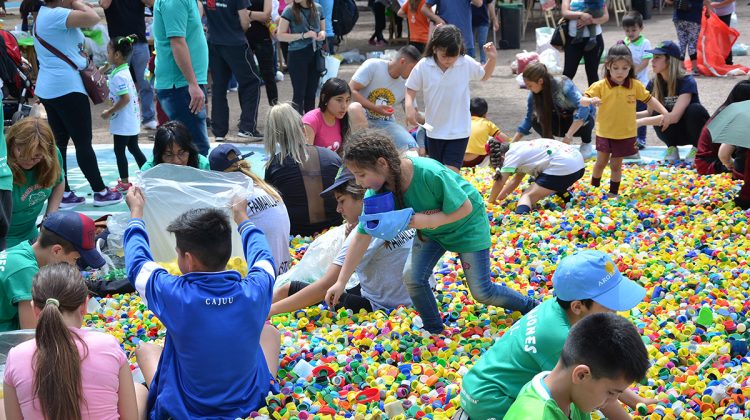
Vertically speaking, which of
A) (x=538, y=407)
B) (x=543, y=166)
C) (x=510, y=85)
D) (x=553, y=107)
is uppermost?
(x=538, y=407)

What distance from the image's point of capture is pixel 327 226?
20.2ft

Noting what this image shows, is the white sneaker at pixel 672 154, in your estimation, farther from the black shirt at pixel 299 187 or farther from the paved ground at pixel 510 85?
the black shirt at pixel 299 187

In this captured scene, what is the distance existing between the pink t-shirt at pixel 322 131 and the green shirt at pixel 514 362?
12.2 ft

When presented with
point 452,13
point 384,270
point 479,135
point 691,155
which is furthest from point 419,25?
point 384,270

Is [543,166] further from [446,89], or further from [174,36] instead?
[174,36]

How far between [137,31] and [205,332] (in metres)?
6.83

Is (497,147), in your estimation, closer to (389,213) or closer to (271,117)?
(271,117)

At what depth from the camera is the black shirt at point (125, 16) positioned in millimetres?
9297

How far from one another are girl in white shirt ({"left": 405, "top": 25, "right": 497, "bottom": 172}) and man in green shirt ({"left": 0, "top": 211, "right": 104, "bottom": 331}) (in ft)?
10.5

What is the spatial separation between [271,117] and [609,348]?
3711 mm

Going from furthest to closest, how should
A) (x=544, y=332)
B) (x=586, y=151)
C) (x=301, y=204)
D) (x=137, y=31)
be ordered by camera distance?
(x=137, y=31), (x=586, y=151), (x=301, y=204), (x=544, y=332)

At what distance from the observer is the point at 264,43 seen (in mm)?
9766

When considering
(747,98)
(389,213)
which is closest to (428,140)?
(747,98)

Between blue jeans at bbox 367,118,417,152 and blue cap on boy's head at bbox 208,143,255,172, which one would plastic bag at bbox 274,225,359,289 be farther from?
blue jeans at bbox 367,118,417,152
